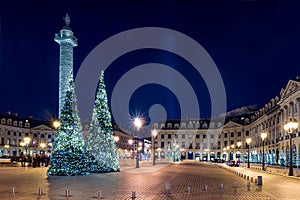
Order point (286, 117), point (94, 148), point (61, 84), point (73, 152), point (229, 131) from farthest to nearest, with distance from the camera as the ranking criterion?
point (229, 131)
point (61, 84)
point (286, 117)
point (94, 148)
point (73, 152)

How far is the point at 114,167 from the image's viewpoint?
35219 millimetres

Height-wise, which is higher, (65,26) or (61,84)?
(65,26)

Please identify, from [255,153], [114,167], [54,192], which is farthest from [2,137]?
[54,192]

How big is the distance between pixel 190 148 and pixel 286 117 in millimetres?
69258

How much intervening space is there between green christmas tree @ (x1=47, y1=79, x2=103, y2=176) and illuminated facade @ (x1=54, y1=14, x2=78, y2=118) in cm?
3783

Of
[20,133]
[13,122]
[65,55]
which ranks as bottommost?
[20,133]

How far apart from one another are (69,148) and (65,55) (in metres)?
45.4

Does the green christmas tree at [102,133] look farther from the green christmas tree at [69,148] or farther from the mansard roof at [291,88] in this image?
the mansard roof at [291,88]

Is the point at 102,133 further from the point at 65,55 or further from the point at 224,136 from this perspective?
the point at 224,136

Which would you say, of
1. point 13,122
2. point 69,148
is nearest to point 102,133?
point 69,148

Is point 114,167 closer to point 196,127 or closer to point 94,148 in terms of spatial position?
point 94,148

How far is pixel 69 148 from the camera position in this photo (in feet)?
99.3

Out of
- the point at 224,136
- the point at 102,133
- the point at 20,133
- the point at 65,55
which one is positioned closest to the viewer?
the point at 102,133

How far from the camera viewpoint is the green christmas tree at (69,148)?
30.1 meters
